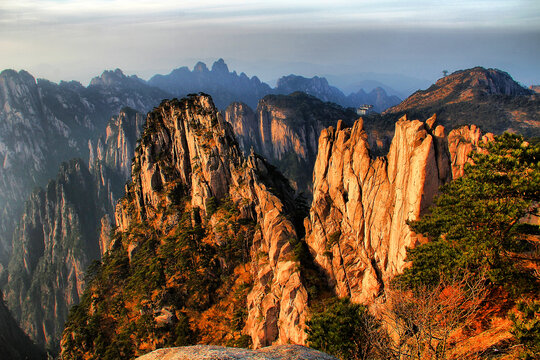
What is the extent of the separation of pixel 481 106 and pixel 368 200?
544ft

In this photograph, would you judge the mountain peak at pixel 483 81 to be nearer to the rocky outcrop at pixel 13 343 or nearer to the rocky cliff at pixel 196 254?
the rocky cliff at pixel 196 254

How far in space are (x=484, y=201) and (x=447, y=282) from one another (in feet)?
19.0

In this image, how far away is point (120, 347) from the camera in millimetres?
46875

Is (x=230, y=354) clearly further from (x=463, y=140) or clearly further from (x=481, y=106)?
(x=481, y=106)

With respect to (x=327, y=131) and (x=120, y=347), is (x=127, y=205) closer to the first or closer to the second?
(x=120, y=347)

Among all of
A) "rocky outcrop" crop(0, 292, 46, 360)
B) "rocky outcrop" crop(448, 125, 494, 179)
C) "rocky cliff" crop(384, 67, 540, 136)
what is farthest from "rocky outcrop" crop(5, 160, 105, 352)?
"rocky cliff" crop(384, 67, 540, 136)

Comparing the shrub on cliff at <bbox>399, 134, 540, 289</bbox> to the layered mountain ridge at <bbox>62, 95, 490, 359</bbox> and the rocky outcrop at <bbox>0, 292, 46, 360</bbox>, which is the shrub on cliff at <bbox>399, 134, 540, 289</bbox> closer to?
the layered mountain ridge at <bbox>62, 95, 490, 359</bbox>

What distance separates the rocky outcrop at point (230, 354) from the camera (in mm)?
11547

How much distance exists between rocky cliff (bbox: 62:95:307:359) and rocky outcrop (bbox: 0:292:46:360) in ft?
146

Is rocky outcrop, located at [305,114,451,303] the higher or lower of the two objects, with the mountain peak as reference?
lower

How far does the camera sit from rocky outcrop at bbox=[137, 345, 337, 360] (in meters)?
11.5

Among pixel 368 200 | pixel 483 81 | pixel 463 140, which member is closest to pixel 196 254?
pixel 368 200

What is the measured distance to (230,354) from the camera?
38.3 feet

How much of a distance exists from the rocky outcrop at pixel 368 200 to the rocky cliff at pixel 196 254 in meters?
5.02
